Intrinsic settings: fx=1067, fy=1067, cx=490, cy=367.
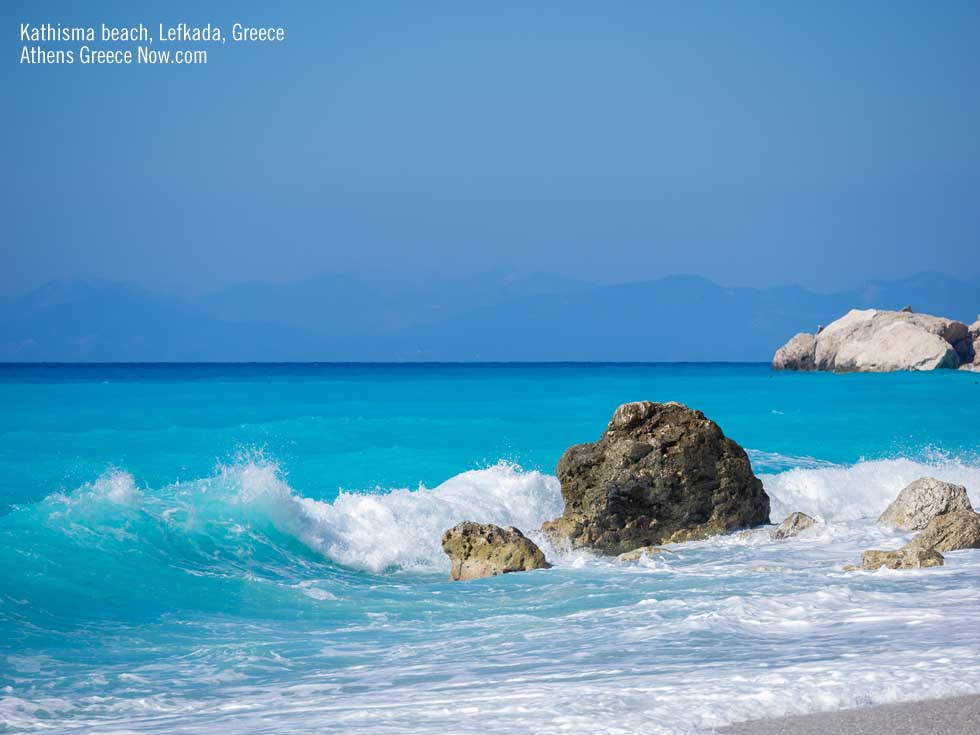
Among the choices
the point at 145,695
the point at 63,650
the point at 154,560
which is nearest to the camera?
the point at 145,695

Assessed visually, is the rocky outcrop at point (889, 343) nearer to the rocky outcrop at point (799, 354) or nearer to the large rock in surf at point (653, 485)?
the rocky outcrop at point (799, 354)

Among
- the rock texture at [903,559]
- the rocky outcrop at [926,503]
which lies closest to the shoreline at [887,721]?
the rock texture at [903,559]

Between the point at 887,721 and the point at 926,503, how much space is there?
27.2 feet

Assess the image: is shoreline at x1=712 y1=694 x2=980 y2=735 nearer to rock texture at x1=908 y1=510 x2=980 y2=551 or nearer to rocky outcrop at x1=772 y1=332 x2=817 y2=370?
rock texture at x1=908 y1=510 x2=980 y2=551

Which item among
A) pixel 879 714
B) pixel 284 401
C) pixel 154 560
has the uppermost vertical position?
pixel 284 401

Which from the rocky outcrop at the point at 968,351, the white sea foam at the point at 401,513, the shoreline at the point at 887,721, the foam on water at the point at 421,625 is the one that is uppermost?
the rocky outcrop at the point at 968,351

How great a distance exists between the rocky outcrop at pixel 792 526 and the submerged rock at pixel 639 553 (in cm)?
157

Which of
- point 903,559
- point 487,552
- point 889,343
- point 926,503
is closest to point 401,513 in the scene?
point 487,552

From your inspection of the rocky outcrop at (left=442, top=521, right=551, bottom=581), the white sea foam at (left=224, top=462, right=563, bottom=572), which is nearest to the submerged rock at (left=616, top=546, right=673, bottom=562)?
the rocky outcrop at (left=442, top=521, right=551, bottom=581)

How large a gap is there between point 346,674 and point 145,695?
1.34m

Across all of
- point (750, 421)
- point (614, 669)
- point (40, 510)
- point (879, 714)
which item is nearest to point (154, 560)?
point (40, 510)

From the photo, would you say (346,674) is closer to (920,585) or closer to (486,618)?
(486,618)

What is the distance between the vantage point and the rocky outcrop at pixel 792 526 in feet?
41.5

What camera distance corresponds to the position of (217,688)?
7.22m
